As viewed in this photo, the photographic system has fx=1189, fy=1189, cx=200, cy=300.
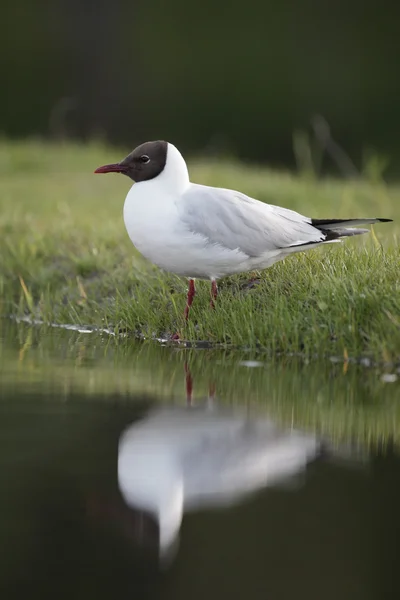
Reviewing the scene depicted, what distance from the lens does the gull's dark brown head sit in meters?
7.13

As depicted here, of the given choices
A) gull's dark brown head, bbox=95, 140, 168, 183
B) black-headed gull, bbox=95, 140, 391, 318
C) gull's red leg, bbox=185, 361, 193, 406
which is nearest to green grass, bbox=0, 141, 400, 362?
black-headed gull, bbox=95, 140, 391, 318

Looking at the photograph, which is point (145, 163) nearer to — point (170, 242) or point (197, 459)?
point (170, 242)

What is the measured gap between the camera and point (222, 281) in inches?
303

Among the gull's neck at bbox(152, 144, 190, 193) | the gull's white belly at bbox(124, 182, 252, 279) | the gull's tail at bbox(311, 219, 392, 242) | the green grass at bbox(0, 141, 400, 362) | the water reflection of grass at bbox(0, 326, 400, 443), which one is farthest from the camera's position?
the gull's tail at bbox(311, 219, 392, 242)

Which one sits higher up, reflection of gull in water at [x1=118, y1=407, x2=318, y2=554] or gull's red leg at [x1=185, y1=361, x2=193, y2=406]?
gull's red leg at [x1=185, y1=361, x2=193, y2=406]

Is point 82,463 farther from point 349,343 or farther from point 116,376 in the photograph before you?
point 349,343

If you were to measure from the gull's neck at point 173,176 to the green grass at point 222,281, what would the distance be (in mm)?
724

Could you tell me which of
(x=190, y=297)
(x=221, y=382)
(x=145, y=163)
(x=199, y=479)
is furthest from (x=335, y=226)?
(x=199, y=479)

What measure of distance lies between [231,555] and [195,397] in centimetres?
222

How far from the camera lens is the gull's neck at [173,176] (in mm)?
7033

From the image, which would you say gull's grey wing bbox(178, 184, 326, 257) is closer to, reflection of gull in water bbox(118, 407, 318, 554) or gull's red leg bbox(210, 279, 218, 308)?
gull's red leg bbox(210, 279, 218, 308)

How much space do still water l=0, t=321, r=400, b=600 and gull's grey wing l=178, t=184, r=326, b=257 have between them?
0.74 meters

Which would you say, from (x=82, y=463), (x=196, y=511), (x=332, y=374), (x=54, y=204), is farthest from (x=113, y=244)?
(x=196, y=511)

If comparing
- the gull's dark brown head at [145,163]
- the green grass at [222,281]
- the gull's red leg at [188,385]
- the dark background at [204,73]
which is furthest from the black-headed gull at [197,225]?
the dark background at [204,73]
